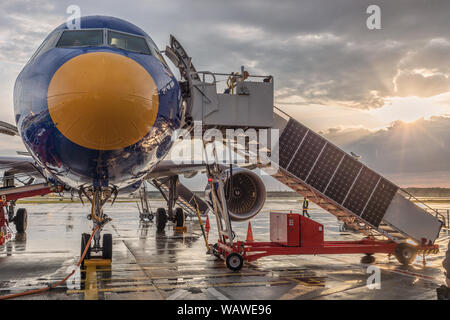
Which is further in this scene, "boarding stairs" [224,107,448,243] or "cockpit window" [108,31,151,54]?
"boarding stairs" [224,107,448,243]

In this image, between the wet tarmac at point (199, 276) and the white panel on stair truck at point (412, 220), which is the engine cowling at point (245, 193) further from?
the white panel on stair truck at point (412, 220)

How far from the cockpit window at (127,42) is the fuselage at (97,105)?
1cm

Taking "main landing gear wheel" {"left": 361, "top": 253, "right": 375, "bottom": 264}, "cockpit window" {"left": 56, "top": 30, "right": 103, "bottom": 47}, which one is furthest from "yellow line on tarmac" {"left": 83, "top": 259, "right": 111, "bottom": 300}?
"main landing gear wheel" {"left": 361, "top": 253, "right": 375, "bottom": 264}

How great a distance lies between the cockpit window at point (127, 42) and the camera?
208 inches

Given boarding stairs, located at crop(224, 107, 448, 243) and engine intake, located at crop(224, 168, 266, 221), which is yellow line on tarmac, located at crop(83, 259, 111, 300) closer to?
engine intake, located at crop(224, 168, 266, 221)

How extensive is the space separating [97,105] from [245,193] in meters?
6.50

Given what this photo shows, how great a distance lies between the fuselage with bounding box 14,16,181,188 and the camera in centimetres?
430

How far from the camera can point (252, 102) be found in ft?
29.6

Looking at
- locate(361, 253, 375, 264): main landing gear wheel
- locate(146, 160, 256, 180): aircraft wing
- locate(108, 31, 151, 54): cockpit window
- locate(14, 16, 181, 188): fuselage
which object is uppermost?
locate(108, 31, 151, 54): cockpit window

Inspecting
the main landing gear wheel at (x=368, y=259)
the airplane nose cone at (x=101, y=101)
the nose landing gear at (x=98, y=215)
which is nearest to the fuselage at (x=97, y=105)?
the airplane nose cone at (x=101, y=101)

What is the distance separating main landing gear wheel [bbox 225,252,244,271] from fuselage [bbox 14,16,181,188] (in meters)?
3.34

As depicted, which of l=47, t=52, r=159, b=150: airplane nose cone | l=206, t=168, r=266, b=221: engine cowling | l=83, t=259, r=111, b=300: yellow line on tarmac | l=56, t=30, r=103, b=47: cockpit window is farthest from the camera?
l=206, t=168, r=266, b=221: engine cowling
